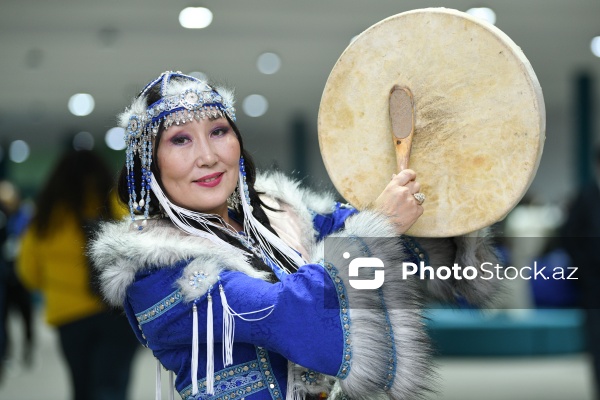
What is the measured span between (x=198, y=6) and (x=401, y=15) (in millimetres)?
4946

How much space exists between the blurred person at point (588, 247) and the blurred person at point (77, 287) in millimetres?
2228

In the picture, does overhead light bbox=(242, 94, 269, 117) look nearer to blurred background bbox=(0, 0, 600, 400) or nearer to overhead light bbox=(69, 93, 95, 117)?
blurred background bbox=(0, 0, 600, 400)

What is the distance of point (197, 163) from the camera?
1.50m

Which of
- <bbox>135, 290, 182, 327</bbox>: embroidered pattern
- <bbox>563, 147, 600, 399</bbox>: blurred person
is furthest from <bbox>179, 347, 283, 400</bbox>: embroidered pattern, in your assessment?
Result: <bbox>563, 147, 600, 399</bbox>: blurred person

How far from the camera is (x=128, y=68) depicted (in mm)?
9195

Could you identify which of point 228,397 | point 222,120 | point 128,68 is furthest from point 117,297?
point 128,68

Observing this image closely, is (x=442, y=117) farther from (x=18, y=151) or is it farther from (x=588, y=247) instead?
(x=18, y=151)

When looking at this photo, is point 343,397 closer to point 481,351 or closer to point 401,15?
point 401,15

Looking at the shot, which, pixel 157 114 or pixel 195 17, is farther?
pixel 195 17

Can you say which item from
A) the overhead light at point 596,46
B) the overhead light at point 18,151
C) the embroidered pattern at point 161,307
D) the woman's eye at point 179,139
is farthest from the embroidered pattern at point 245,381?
the overhead light at point 18,151

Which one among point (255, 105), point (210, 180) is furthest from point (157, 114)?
point (255, 105)

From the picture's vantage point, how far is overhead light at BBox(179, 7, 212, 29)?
6.34 metres

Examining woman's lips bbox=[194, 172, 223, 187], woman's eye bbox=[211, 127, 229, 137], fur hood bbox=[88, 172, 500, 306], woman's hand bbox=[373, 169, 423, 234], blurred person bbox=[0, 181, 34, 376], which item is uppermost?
woman's eye bbox=[211, 127, 229, 137]

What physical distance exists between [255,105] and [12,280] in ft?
24.6
